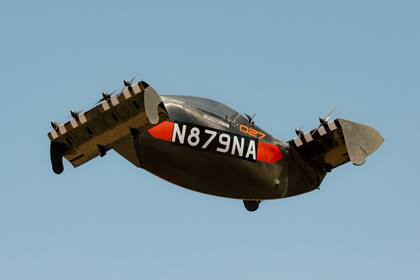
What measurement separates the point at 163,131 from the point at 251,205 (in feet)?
30.3

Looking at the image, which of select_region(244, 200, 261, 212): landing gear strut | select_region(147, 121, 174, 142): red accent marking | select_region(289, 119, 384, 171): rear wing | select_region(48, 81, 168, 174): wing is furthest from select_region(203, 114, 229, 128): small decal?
select_region(244, 200, 261, 212): landing gear strut

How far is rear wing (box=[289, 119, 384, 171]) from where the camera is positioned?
6159 cm

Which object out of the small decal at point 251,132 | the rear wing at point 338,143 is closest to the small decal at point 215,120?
the small decal at point 251,132

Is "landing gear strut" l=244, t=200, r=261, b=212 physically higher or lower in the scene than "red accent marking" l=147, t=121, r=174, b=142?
lower

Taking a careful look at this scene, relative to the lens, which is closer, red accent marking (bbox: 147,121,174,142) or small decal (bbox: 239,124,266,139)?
red accent marking (bbox: 147,121,174,142)

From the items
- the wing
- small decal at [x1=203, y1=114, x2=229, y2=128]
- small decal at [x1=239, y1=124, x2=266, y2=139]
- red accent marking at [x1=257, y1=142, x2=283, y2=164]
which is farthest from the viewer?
red accent marking at [x1=257, y1=142, x2=283, y2=164]

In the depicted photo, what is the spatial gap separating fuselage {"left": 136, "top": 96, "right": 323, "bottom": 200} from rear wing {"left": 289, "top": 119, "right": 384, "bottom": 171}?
0.74 metres

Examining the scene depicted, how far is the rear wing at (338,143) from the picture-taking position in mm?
61594

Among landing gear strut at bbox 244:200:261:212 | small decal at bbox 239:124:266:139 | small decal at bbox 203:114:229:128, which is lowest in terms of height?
landing gear strut at bbox 244:200:261:212

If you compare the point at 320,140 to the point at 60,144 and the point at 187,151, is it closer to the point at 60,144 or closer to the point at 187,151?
the point at 187,151

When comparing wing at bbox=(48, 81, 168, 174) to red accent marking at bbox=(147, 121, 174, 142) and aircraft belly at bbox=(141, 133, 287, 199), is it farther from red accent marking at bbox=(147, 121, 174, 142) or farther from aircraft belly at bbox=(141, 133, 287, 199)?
aircraft belly at bbox=(141, 133, 287, 199)

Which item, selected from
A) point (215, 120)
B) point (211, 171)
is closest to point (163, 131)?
point (215, 120)

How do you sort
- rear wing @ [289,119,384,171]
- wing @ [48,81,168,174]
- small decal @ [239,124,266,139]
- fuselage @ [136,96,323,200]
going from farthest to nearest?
rear wing @ [289,119,384,171]
small decal @ [239,124,266,139]
fuselage @ [136,96,323,200]
wing @ [48,81,168,174]

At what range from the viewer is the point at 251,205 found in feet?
214
